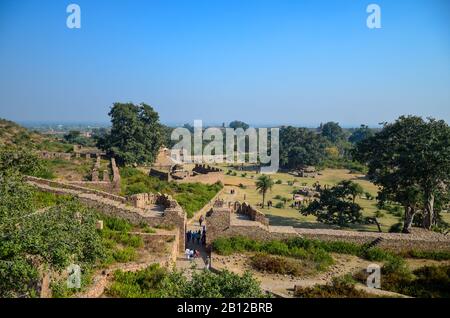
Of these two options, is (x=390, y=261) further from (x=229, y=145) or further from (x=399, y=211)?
(x=229, y=145)

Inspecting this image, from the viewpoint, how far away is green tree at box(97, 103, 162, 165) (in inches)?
1673

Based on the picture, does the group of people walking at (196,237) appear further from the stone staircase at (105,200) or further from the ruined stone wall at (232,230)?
the stone staircase at (105,200)

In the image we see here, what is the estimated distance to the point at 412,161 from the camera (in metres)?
21.7

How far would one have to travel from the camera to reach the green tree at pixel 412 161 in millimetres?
21344

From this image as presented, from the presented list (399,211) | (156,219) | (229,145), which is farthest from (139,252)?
(229,145)

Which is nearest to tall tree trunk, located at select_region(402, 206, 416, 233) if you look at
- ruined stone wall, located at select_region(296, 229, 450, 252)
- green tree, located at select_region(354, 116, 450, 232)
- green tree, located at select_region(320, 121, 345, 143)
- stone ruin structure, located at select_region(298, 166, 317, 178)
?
green tree, located at select_region(354, 116, 450, 232)

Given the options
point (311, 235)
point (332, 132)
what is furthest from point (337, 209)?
point (332, 132)

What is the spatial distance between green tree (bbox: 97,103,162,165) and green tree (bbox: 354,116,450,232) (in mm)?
25839

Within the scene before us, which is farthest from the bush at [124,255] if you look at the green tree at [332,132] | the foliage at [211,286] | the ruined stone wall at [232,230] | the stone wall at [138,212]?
the green tree at [332,132]

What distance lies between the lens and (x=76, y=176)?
3125 centimetres

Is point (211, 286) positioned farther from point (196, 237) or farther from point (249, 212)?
point (249, 212)

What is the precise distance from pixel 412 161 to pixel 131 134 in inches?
1198

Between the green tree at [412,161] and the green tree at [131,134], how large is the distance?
25.8 m

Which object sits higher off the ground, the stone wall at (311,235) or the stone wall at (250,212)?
the stone wall at (250,212)
